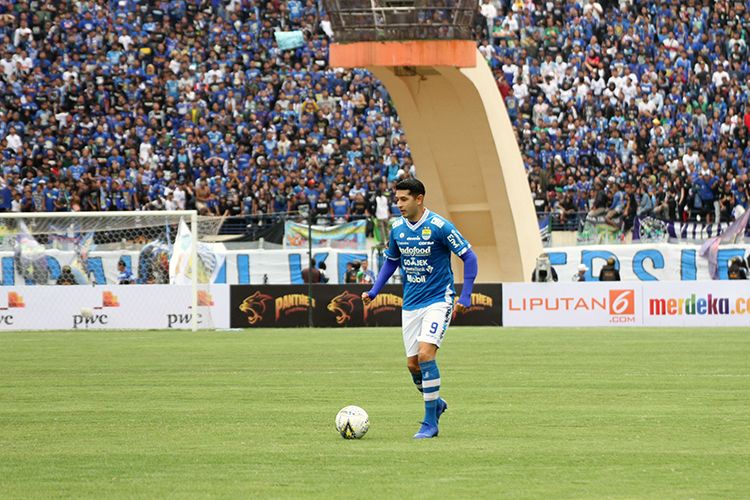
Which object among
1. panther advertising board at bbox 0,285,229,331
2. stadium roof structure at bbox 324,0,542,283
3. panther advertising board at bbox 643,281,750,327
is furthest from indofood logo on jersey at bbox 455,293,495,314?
panther advertising board at bbox 0,285,229,331

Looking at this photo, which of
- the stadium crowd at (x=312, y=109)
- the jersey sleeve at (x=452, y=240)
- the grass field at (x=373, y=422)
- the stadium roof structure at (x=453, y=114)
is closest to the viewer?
the grass field at (x=373, y=422)

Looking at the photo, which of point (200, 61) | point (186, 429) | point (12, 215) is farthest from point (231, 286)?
point (186, 429)

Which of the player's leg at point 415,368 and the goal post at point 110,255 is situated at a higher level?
the player's leg at point 415,368

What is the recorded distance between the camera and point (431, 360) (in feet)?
41.7

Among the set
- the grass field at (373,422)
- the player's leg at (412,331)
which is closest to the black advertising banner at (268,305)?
the grass field at (373,422)

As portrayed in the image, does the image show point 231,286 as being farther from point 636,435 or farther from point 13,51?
point 636,435

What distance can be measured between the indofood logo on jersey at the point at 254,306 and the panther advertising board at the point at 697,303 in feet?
29.0

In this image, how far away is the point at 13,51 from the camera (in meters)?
46.2

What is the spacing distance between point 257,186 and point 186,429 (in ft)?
90.5

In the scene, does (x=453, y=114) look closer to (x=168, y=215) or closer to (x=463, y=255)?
(x=168, y=215)

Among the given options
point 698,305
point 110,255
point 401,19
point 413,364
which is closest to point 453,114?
point 401,19

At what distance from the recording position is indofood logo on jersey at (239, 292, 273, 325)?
109 feet

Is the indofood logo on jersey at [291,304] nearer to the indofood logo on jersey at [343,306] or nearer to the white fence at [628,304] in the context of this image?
the indofood logo on jersey at [343,306]

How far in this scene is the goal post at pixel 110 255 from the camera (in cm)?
3225
